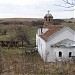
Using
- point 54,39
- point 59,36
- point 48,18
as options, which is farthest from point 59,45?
point 48,18

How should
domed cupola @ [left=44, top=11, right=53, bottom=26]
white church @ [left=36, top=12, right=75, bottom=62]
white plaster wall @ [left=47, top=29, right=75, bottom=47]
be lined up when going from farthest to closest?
domed cupola @ [left=44, top=11, right=53, bottom=26], white plaster wall @ [left=47, top=29, right=75, bottom=47], white church @ [left=36, top=12, right=75, bottom=62]

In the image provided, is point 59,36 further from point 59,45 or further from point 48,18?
point 48,18

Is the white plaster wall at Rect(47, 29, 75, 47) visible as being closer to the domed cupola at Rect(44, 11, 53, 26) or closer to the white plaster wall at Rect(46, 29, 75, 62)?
the white plaster wall at Rect(46, 29, 75, 62)

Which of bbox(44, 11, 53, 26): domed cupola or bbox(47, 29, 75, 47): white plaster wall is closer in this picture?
bbox(47, 29, 75, 47): white plaster wall

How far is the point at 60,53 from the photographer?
27703 mm

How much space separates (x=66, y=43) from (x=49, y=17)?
9.56m

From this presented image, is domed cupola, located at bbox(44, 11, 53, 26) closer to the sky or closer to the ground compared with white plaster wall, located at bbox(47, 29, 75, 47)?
closer to the sky

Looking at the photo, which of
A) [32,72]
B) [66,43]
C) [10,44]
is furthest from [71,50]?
[10,44]

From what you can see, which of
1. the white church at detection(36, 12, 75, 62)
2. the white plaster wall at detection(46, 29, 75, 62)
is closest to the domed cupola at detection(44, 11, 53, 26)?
the white church at detection(36, 12, 75, 62)

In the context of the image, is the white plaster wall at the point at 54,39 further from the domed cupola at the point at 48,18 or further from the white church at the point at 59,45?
the domed cupola at the point at 48,18

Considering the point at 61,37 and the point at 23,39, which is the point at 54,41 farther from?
the point at 23,39

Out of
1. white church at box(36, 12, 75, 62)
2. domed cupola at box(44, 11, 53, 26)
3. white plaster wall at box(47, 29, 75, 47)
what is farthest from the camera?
domed cupola at box(44, 11, 53, 26)

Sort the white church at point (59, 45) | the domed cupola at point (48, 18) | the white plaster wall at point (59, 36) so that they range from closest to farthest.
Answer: the white church at point (59, 45) → the white plaster wall at point (59, 36) → the domed cupola at point (48, 18)

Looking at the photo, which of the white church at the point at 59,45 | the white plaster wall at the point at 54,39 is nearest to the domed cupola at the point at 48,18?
the white church at the point at 59,45
